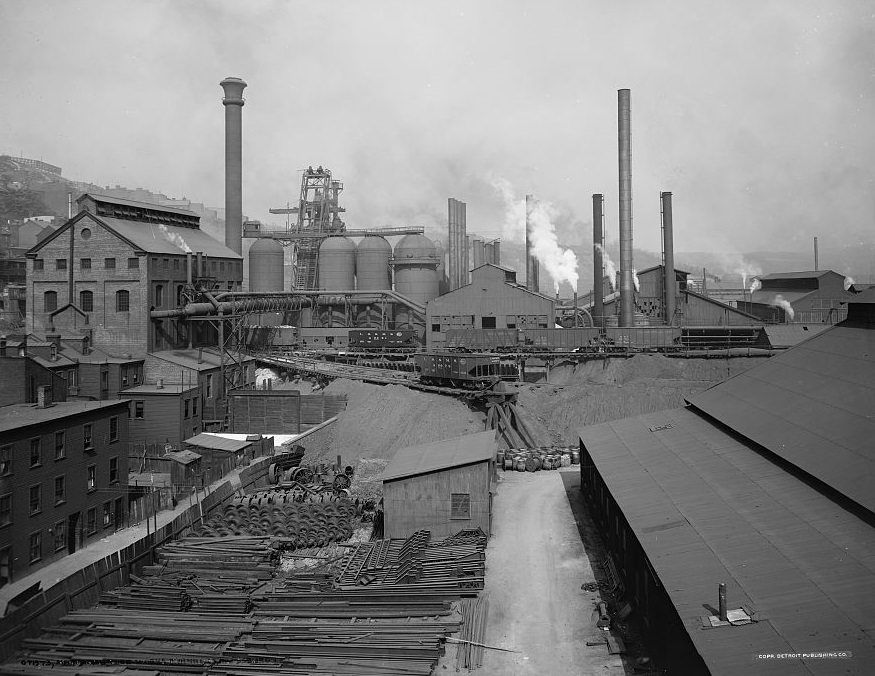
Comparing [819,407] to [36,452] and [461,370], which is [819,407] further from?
[461,370]

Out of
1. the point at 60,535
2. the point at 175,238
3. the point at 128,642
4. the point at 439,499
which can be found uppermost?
the point at 175,238

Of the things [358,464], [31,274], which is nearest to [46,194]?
[31,274]

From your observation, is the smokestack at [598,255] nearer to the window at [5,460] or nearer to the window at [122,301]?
the window at [122,301]

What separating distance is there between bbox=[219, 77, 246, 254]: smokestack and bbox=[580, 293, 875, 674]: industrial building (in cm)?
5458

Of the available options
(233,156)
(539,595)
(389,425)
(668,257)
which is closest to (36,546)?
(539,595)

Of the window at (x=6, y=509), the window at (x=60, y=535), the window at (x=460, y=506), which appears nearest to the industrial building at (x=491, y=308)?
the window at (x=460, y=506)

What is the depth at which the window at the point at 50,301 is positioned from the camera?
54.1 meters

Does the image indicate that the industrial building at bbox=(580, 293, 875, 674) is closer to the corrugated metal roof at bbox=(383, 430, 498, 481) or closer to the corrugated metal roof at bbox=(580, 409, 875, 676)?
the corrugated metal roof at bbox=(580, 409, 875, 676)

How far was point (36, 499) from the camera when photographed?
2931 centimetres

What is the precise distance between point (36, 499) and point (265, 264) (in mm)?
59283

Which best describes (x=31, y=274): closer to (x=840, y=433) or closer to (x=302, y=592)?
(x=302, y=592)

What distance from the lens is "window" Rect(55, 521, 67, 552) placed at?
98.8ft

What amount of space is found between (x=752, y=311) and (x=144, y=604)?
78147mm

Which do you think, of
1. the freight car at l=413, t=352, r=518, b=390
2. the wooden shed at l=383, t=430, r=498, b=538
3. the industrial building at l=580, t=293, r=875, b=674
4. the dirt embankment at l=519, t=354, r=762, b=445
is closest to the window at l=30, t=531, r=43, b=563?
the wooden shed at l=383, t=430, r=498, b=538
